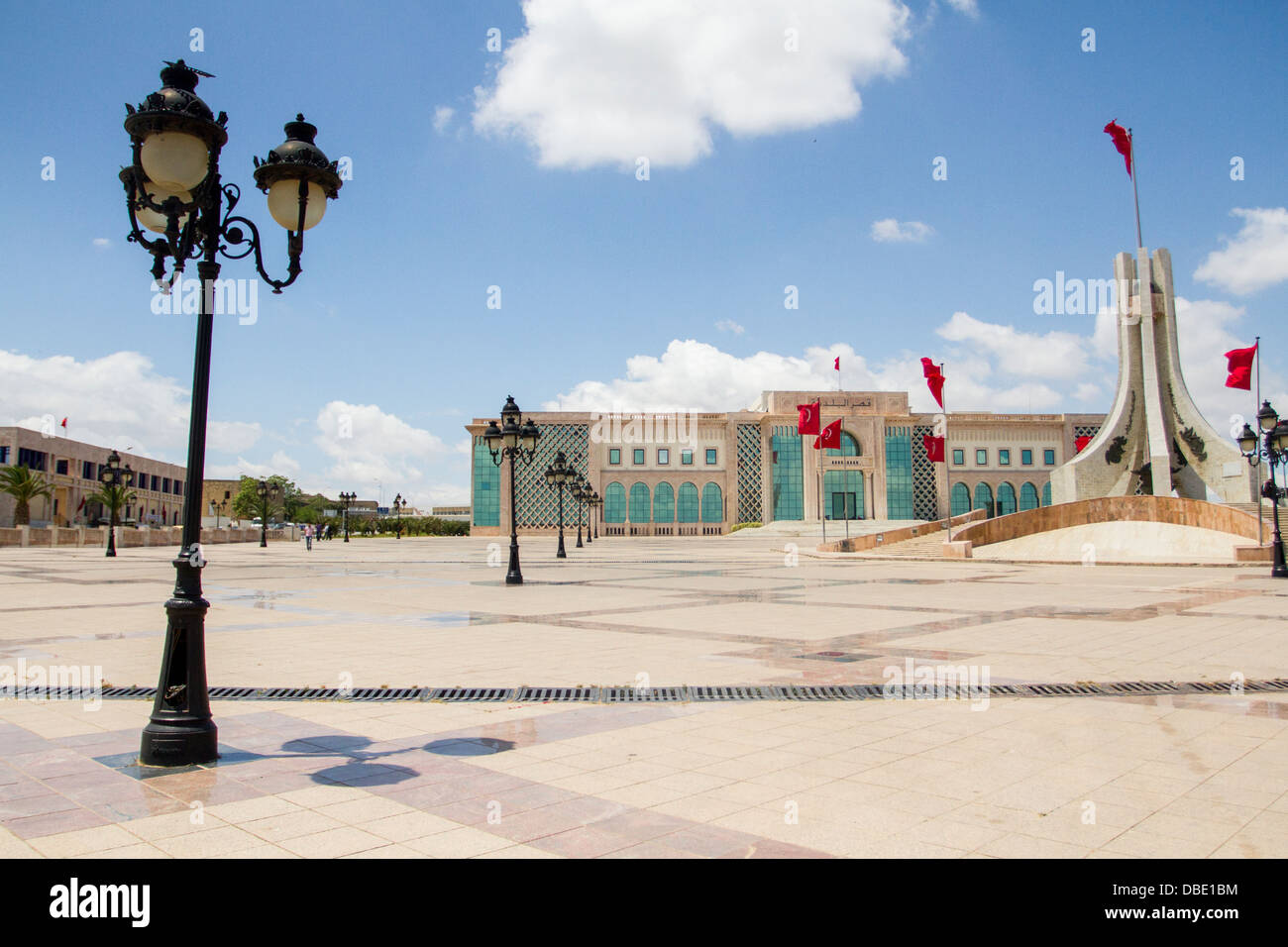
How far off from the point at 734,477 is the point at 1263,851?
241ft

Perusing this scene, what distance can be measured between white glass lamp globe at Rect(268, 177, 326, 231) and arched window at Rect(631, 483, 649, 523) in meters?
72.7

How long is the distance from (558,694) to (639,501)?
234ft

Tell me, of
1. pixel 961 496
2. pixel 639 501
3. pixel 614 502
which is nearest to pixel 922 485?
pixel 961 496

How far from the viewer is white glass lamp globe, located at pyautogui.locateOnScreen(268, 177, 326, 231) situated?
528 cm

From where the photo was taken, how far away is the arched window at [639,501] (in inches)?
3073

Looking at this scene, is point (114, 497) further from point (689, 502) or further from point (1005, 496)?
point (1005, 496)

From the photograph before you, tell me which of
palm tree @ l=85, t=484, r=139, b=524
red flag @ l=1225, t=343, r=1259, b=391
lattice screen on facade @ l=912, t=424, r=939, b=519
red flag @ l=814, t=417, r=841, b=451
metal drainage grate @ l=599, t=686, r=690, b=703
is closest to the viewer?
metal drainage grate @ l=599, t=686, r=690, b=703

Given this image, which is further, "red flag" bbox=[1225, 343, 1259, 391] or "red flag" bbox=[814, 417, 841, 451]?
"red flag" bbox=[814, 417, 841, 451]

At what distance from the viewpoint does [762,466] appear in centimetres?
7675

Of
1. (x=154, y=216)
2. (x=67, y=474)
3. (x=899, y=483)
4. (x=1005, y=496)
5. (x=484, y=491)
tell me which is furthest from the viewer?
(x=1005, y=496)

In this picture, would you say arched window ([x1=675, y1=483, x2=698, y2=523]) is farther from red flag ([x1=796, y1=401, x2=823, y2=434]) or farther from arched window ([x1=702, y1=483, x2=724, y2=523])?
red flag ([x1=796, y1=401, x2=823, y2=434])

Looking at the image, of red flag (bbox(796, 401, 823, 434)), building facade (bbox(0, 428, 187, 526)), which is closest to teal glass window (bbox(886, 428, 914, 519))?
red flag (bbox(796, 401, 823, 434))
